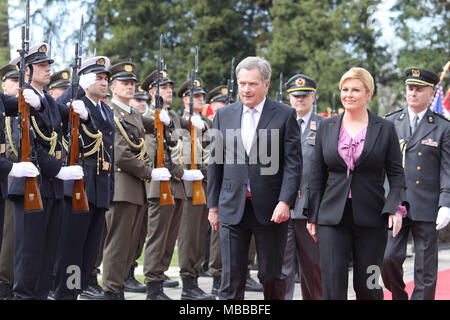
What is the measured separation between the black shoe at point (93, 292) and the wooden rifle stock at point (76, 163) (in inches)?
62.4

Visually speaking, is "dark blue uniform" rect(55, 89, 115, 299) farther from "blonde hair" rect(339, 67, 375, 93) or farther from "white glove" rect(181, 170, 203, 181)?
"blonde hair" rect(339, 67, 375, 93)

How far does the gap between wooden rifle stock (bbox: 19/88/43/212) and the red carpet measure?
3.84 m

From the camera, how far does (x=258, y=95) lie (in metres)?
5.62

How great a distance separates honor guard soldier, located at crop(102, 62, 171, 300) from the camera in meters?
7.12

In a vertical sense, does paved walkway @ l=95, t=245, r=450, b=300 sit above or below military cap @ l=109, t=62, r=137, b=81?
below

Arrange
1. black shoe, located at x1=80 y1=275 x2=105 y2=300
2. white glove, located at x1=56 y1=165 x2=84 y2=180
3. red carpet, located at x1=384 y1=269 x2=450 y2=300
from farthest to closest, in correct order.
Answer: red carpet, located at x1=384 y1=269 x2=450 y2=300, black shoe, located at x1=80 y1=275 x2=105 y2=300, white glove, located at x1=56 y1=165 x2=84 y2=180

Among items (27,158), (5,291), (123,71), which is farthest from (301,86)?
(5,291)

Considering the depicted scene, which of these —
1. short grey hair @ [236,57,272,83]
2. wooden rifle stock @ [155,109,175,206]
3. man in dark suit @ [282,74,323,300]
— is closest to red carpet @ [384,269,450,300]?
man in dark suit @ [282,74,323,300]

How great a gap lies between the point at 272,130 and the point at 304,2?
18.8m

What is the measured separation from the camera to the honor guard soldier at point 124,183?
7.12m

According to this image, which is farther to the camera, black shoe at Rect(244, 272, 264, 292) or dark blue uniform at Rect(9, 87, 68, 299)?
black shoe at Rect(244, 272, 264, 292)

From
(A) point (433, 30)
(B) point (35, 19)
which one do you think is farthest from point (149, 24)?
(A) point (433, 30)

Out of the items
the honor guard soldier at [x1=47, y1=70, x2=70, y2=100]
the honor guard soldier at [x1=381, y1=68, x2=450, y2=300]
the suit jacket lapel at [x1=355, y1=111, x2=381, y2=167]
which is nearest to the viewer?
the suit jacket lapel at [x1=355, y1=111, x2=381, y2=167]
